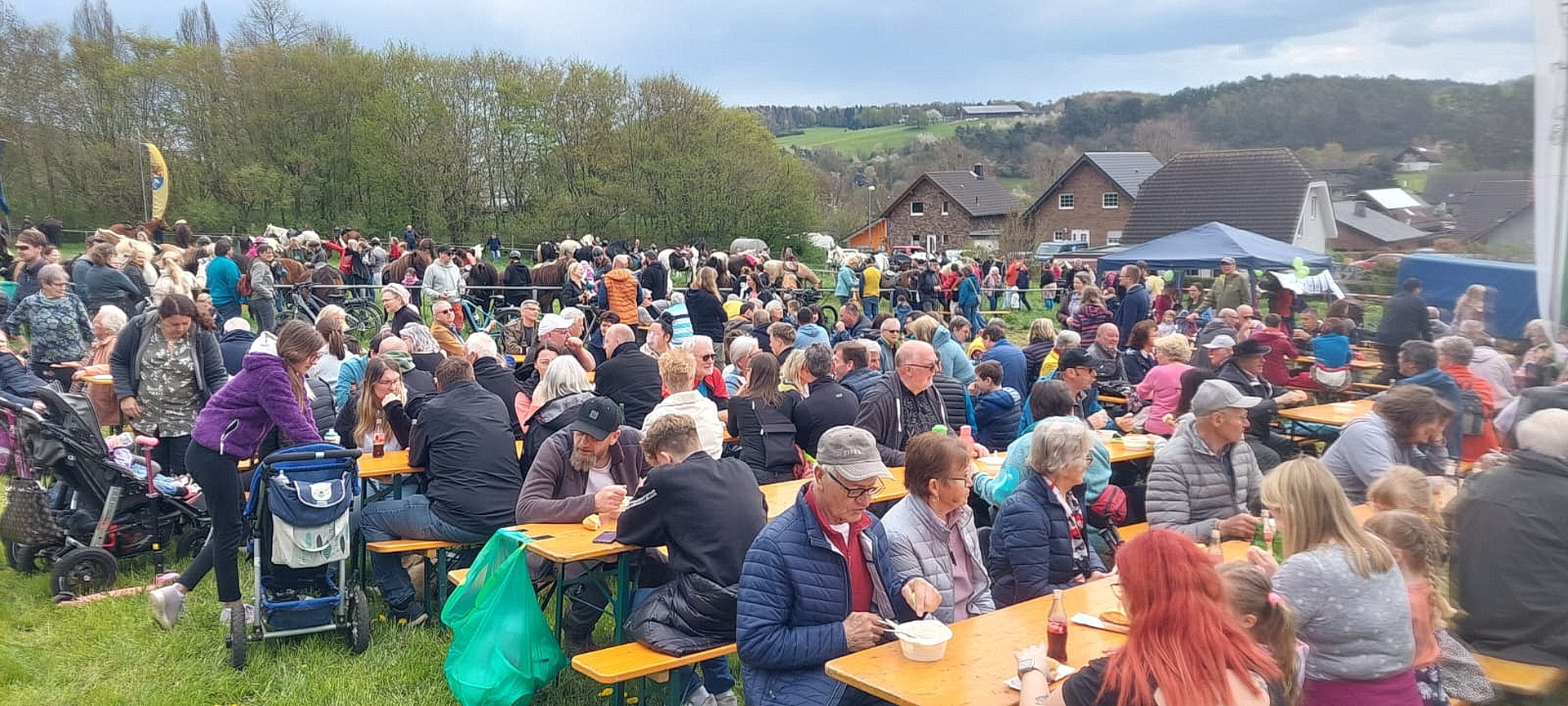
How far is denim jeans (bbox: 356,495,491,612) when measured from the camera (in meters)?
5.03

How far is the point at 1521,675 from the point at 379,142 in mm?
37506

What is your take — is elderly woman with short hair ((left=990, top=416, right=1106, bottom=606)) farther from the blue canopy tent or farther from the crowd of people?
the blue canopy tent

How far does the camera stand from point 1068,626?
340 cm

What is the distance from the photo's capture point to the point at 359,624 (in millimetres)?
4898

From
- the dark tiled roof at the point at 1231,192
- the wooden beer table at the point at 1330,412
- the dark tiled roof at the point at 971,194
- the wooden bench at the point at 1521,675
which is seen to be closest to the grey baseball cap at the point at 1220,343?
the wooden beer table at the point at 1330,412

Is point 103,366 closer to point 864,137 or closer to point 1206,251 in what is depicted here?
point 1206,251

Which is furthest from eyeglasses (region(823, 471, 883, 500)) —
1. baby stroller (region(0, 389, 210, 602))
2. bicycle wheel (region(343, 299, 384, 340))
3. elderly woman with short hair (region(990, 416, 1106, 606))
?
bicycle wheel (region(343, 299, 384, 340))

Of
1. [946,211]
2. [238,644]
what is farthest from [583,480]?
[946,211]

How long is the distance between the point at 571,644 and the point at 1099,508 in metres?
2.70

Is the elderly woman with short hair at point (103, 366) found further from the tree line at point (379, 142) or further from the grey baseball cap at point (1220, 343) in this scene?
the tree line at point (379, 142)

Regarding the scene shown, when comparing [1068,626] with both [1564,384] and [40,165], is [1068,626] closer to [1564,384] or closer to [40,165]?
[1564,384]

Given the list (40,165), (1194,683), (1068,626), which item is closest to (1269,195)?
(1194,683)

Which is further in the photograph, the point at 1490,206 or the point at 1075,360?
the point at 1075,360

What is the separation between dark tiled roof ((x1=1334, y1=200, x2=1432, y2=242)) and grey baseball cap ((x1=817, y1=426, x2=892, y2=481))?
5.45 ft
